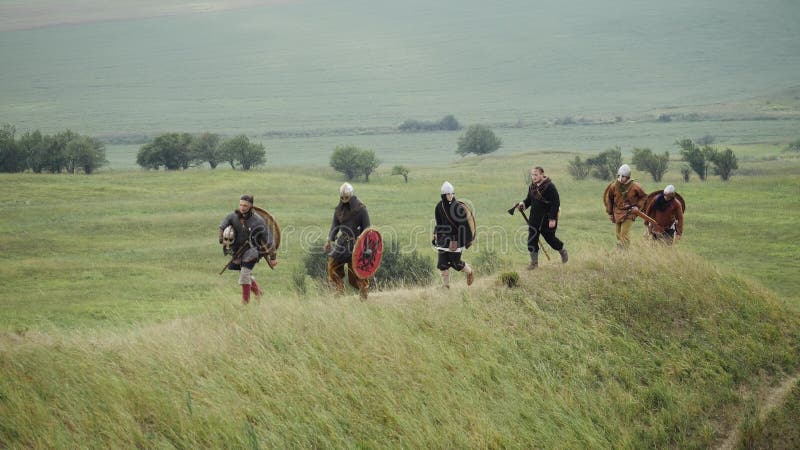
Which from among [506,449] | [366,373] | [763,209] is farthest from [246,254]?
[763,209]

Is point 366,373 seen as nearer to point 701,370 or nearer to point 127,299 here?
point 701,370

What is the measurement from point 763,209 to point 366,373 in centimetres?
3895

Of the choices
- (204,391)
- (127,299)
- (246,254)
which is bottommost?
(127,299)

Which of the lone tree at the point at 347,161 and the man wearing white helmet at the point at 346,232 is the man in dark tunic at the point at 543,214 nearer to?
the man wearing white helmet at the point at 346,232

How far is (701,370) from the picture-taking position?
13.0m

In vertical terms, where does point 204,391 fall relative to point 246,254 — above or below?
below

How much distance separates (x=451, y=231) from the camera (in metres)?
16.5

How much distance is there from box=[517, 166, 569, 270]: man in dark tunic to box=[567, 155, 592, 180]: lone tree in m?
52.9

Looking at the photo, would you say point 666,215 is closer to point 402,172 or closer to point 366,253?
point 366,253

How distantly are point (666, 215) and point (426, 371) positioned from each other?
1060 cm

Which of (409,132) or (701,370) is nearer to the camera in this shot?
(701,370)

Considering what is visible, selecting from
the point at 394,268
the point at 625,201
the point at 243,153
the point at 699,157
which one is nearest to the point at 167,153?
the point at 243,153

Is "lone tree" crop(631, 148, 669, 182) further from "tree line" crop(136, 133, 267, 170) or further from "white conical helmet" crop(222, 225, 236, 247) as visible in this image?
"white conical helmet" crop(222, 225, 236, 247)

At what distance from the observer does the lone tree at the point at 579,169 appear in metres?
68.8
